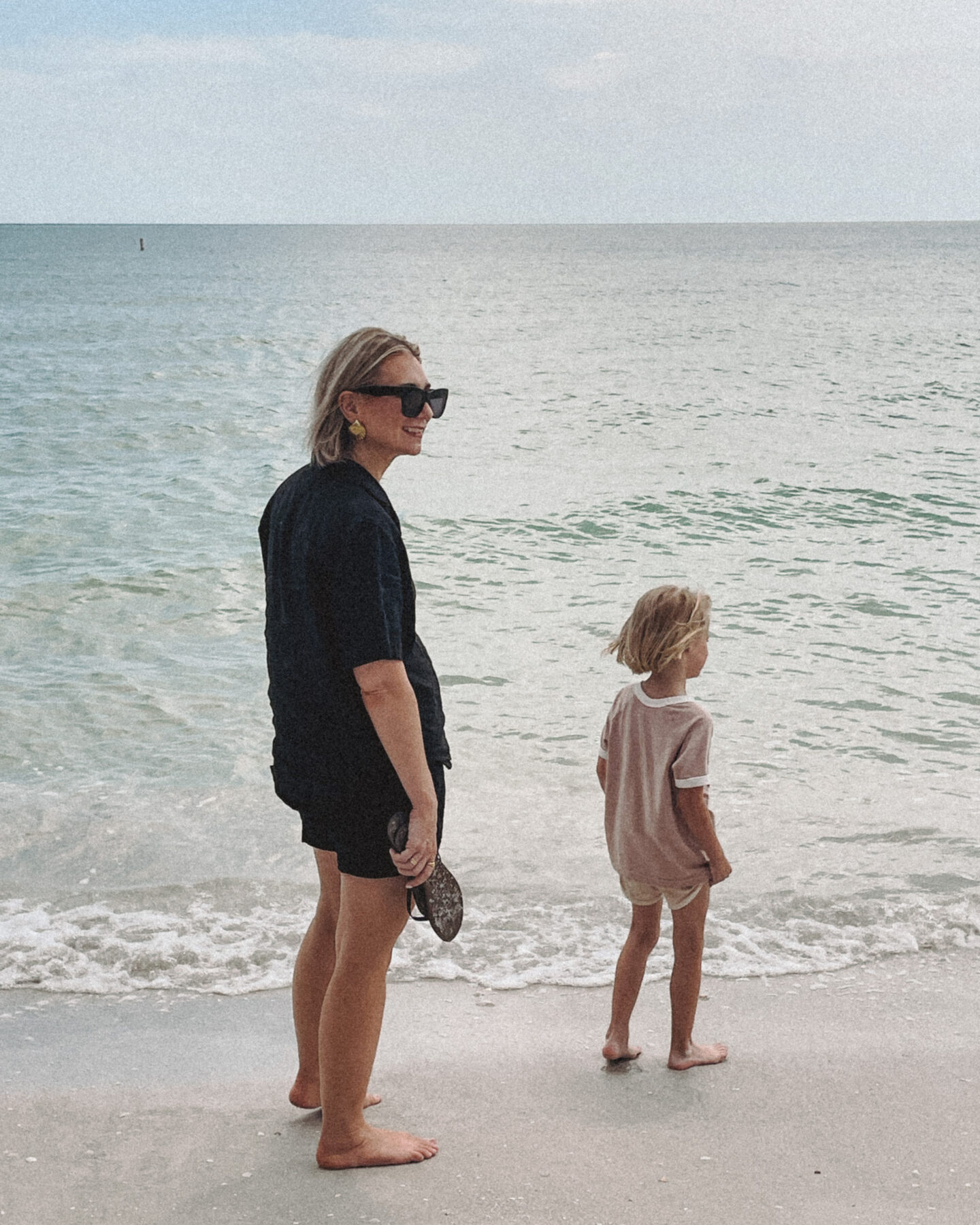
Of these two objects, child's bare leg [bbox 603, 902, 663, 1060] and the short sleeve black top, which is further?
child's bare leg [bbox 603, 902, 663, 1060]

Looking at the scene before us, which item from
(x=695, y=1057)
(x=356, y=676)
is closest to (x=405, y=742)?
(x=356, y=676)

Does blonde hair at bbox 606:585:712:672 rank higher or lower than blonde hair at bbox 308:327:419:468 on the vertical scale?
lower

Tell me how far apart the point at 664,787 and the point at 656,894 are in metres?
0.33

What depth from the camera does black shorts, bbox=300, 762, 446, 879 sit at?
2609 mm

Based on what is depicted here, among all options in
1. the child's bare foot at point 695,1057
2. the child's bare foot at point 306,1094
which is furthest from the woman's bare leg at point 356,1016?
the child's bare foot at point 695,1057

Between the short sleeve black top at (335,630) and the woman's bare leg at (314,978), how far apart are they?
280 millimetres

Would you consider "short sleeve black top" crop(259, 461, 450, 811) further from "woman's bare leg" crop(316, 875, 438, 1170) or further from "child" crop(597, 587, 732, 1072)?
"child" crop(597, 587, 732, 1072)

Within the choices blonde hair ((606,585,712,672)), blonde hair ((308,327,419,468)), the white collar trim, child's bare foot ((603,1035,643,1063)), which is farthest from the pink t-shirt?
blonde hair ((308,327,419,468))

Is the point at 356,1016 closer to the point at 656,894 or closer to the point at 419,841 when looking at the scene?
the point at 419,841

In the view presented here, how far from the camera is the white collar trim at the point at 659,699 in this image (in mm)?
3145

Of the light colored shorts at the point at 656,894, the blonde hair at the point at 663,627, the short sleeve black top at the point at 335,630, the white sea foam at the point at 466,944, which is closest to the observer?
the short sleeve black top at the point at 335,630

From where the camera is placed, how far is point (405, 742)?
251 cm

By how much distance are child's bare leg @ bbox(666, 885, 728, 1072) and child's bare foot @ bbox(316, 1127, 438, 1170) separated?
0.79m

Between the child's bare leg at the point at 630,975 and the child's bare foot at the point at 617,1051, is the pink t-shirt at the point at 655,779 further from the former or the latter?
the child's bare foot at the point at 617,1051
